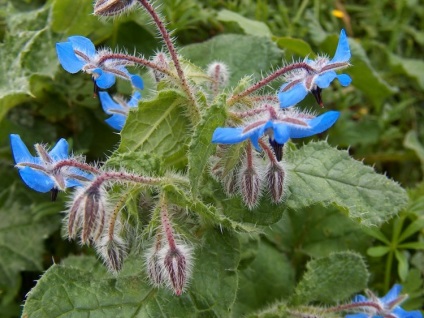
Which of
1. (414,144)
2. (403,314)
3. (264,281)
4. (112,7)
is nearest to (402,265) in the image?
(403,314)

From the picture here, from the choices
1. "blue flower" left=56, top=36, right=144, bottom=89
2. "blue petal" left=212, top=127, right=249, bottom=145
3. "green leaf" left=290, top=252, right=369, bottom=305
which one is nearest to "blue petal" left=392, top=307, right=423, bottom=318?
"green leaf" left=290, top=252, right=369, bottom=305

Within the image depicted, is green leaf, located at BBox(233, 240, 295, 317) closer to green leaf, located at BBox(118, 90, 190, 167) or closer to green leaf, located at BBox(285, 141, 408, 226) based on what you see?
green leaf, located at BBox(285, 141, 408, 226)

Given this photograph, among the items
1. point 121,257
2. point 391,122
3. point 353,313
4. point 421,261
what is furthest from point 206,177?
point 391,122

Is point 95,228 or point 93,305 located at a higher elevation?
point 95,228

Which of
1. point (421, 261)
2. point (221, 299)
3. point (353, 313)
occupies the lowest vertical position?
point (421, 261)

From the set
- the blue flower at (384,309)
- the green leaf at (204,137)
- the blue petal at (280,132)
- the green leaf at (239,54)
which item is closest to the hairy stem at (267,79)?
the green leaf at (204,137)

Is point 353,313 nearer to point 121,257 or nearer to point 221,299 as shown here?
point 221,299

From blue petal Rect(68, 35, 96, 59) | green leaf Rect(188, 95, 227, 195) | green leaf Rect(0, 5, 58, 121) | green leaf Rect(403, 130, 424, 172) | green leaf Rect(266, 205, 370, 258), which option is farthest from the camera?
green leaf Rect(403, 130, 424, 172)
